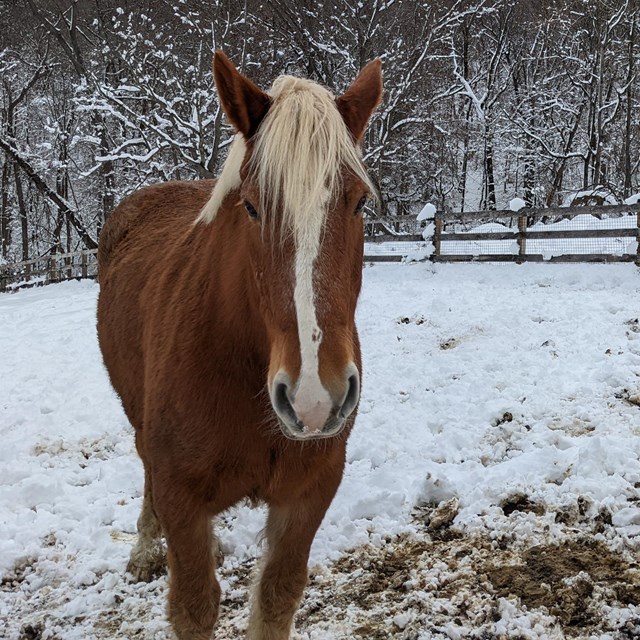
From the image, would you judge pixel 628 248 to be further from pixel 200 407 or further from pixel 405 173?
pixel 405 173

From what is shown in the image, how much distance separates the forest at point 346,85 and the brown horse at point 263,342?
29.2 ft

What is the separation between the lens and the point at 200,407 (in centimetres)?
207

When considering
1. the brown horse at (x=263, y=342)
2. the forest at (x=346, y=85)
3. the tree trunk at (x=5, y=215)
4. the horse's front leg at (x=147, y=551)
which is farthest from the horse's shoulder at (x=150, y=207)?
the tree trunk at (x=5, y=215)

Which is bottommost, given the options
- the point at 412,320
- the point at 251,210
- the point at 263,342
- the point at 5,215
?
the point at 412,320

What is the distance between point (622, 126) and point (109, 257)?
24061 millimetres

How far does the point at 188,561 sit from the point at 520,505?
7.19 ft

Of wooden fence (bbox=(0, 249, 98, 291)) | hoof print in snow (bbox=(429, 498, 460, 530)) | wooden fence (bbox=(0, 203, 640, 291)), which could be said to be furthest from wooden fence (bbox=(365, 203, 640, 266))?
wooden fence (bbox=(0, 249, 98, 291))

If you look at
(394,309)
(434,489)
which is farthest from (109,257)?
(394,309)

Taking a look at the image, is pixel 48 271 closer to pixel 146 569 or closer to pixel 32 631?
pixel 146 569

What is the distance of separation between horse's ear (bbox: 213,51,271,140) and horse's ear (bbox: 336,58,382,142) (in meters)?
0.30

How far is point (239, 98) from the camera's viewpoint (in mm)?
1867

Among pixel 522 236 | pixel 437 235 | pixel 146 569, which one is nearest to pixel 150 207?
pixel 146 569

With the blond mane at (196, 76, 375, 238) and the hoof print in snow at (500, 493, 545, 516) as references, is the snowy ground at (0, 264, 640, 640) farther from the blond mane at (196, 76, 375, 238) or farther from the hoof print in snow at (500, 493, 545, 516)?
the blond mane at (196, 76, 375, 238)

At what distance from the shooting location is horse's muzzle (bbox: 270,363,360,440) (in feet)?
4.85
